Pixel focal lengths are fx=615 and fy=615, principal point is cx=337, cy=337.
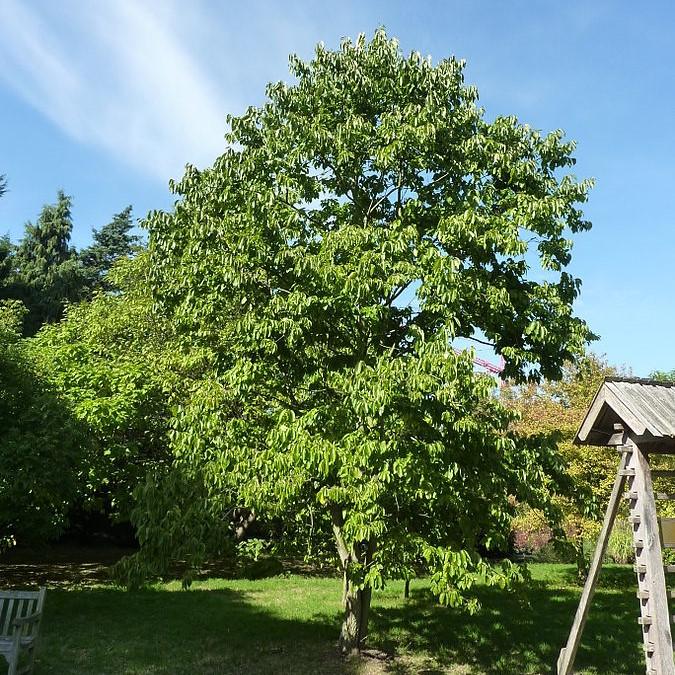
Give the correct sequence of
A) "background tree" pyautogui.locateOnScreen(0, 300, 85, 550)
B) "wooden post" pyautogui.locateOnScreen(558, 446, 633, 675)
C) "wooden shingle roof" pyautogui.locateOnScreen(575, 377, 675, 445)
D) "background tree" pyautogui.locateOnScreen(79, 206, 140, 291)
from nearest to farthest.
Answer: "wooden shingle roof" pyautogui.locateOnScreen(575, 377, 675, 445)
"wooden post" pyautogui.locateOnScreen(558, 446, 633, 675)
"background tree" pyautogui.locateOnScreen(0, 300, 85, 550)
"background tree" pyautogui.locateOnScreen(79, 206, 140, 291)

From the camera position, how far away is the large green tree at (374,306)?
295 inches

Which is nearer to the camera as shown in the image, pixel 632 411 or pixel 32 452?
pixel 632 411

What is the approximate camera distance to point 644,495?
22.5 ft

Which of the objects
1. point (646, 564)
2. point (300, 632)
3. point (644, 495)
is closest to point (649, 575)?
point (646, 564)

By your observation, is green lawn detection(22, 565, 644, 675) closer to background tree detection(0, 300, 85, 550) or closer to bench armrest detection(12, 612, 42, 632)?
bench armrest detection(12, 612, 42, 632)

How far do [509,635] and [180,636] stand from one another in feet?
19.6

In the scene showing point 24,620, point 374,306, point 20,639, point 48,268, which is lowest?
point 20,639


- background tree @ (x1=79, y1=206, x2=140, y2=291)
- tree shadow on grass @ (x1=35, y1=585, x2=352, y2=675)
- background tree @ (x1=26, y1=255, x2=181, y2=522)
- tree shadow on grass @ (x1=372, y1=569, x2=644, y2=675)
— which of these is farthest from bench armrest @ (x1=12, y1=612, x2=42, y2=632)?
background tree @ (x1=79, y1=206, x2=140, y2=291)

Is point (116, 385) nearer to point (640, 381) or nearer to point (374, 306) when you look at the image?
point (374, 306)

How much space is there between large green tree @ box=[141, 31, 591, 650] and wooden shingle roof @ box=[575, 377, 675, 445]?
106 cm

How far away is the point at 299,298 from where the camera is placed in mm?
8023

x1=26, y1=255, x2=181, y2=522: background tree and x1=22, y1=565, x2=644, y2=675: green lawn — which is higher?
x1=26, y1=255, x2=181, y2=522: background tree

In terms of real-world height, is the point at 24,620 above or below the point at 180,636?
above

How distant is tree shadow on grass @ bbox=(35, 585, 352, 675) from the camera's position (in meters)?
9.02
